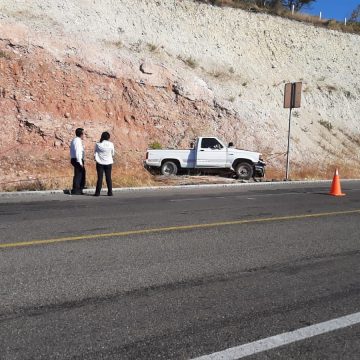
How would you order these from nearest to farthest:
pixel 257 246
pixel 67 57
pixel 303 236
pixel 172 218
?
pixel 257 246
pixel 303 236
pixel 172 218
pixel 67 57

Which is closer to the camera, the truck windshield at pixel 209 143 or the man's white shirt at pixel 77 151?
the man's white shirt at pixel 77 151

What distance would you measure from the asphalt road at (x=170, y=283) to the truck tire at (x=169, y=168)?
10422mm

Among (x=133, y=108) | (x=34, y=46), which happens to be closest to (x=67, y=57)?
(x=34, y=46)

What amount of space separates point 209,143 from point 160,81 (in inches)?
234

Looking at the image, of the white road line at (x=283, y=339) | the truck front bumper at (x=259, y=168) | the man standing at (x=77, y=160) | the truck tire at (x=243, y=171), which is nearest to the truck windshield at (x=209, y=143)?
the truck tire at (x=243, y=171)

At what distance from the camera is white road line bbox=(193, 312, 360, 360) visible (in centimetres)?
387

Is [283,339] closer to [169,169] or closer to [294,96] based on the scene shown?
[169,169]

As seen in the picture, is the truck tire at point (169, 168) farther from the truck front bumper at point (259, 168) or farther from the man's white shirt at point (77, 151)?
the man's white shirt at point (77, 151)

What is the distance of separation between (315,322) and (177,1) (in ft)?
95.1

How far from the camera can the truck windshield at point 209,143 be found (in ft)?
70.2

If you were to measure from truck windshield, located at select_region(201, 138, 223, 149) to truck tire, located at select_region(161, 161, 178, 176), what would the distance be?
1.45 m

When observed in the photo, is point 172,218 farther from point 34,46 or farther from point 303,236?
point 34,46

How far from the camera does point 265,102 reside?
97.8 ft

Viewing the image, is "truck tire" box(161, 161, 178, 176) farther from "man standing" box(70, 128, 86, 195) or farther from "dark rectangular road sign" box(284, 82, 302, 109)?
"man standing" box(70, 128, 86, 195)
